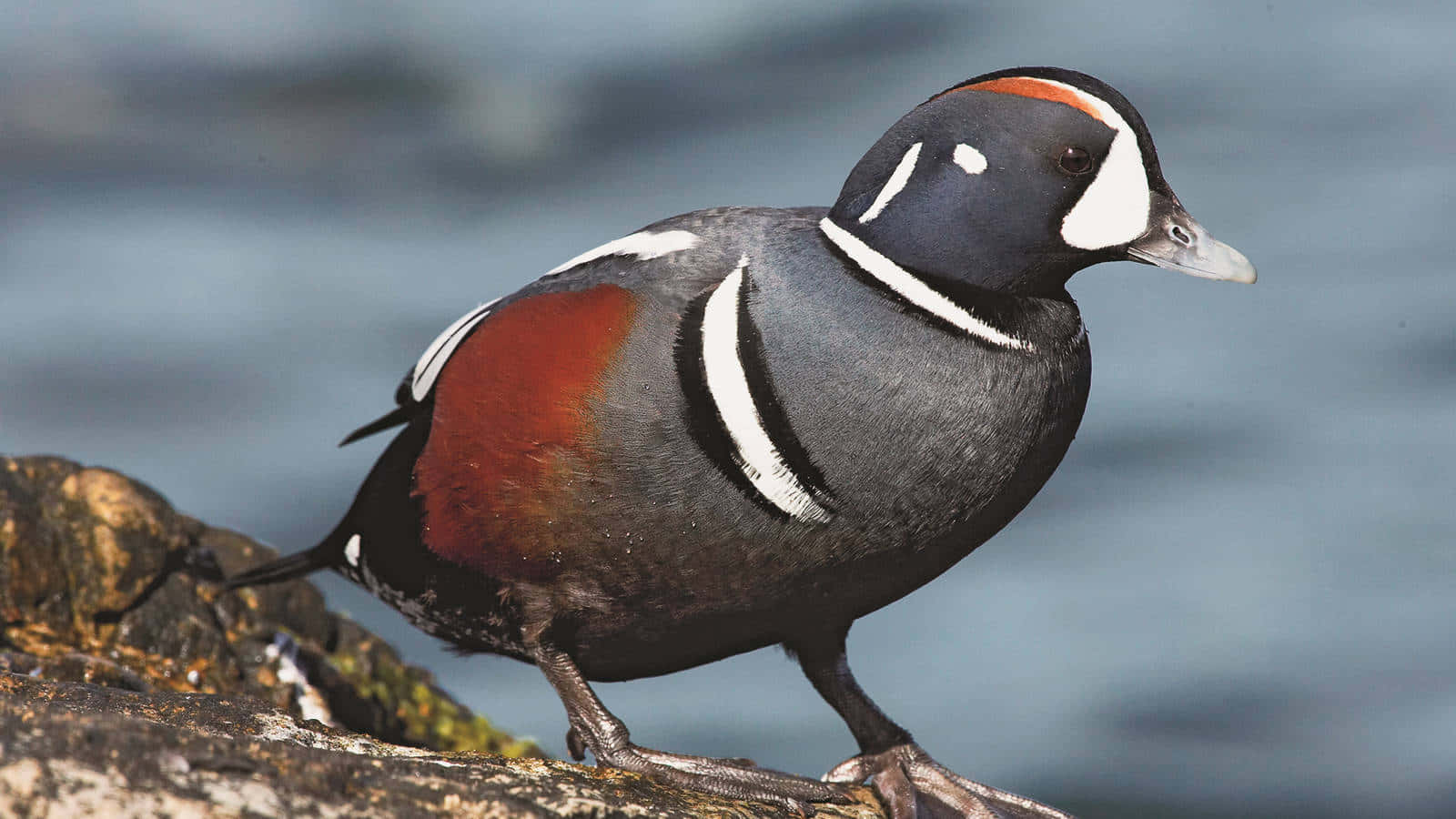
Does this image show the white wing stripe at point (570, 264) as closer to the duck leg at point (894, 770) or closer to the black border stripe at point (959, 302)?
the black border stripe at point (959, 302)

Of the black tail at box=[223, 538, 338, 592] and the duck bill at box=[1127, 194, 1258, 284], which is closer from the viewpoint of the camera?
the duck bill at box=[1127, 194, 1258, 284]

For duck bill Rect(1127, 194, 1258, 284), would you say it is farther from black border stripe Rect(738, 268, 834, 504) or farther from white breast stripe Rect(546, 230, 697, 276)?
white breast stripe Rect(546, 230, 697, 276)


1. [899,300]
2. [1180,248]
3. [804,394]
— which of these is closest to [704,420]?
[804,394]

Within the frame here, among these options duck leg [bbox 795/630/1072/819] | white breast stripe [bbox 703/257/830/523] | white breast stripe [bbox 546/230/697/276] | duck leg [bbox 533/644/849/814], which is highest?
white breast stripe [bbox 546/230/697/276]

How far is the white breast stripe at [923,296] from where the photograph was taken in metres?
3.87

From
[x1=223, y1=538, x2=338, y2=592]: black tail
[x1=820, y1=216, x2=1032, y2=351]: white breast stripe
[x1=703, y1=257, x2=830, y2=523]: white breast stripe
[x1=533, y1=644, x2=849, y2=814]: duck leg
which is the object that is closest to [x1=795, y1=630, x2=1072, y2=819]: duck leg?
[x1=533, y1=644, x2=849, y2=814]: duck leg

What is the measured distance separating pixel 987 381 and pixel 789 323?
1.76ft

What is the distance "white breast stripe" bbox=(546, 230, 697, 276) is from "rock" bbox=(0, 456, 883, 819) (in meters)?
1.45

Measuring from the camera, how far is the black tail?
5258mm

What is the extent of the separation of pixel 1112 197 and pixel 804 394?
0.99 metres

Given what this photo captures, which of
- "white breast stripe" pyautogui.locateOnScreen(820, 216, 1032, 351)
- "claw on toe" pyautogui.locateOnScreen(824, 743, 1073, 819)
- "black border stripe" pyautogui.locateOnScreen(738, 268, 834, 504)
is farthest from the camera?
"claw on toe" pyautogui.locateOnScreen(824, 743, 1073, 819)

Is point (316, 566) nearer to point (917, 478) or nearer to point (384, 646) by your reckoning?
point (384, 646)

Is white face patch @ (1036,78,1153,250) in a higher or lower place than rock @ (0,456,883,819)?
higher

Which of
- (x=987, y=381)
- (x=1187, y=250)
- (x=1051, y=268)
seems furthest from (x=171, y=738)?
(x=1187, y=250)
